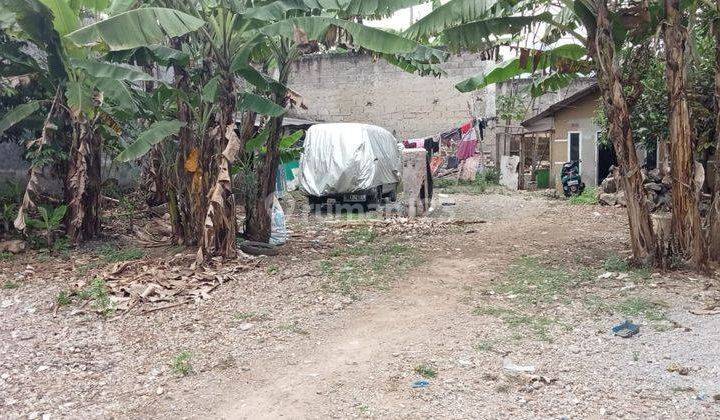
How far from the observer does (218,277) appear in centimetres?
664

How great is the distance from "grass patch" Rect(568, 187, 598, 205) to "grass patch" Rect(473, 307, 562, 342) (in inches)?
402

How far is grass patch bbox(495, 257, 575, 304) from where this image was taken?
228 inches

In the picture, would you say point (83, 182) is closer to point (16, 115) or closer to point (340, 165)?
point (16, 115)

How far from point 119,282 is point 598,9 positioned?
20.5 feet

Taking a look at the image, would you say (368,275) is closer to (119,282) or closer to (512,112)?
(119,282)

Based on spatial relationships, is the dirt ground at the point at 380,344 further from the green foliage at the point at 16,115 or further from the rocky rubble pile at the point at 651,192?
the green foliage at the point at 16,115

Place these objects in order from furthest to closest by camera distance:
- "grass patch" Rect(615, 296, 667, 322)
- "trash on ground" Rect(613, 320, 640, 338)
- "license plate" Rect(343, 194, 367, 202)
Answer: "license plate" Rect(343, 194, 367, 202) → "grass patch" Rect(615, 296, 667, 322) → "trash on ground" Rect(613, 320, 640, 338)

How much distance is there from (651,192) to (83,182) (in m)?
9.81

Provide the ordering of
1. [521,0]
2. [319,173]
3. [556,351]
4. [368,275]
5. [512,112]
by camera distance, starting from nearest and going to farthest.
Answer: [556,351]
[368,275]
[521,0]
[319,173]
[512,112]

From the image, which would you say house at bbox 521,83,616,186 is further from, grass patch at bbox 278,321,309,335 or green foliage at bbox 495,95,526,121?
grass patch at bbox 278,321,309,335

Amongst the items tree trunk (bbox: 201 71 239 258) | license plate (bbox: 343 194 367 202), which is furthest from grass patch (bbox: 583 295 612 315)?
license plate (bbox: 343 194 367 202)

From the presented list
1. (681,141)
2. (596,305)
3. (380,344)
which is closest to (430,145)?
(681,141)

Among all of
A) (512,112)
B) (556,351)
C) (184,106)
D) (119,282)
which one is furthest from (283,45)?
(512,112)

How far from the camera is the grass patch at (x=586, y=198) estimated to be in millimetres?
14516
